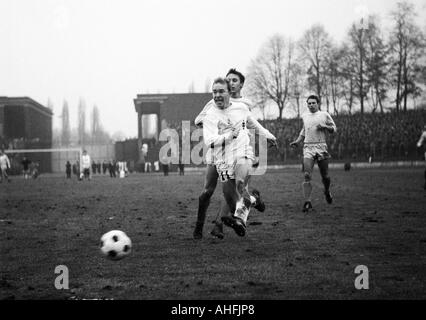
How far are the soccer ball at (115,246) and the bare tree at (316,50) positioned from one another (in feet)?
167

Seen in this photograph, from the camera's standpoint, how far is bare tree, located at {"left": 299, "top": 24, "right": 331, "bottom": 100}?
56338 millimetres

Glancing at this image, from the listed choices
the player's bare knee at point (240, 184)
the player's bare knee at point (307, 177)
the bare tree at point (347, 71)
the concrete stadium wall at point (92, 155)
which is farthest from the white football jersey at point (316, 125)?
the concrete stadium wall at point (92, 155)

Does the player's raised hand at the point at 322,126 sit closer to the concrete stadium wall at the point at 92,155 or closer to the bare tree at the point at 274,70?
the bare tree at the point at 274,70

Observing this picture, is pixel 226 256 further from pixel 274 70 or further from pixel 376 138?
pixel 274 70

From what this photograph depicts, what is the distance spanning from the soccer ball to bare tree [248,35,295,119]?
181 feet

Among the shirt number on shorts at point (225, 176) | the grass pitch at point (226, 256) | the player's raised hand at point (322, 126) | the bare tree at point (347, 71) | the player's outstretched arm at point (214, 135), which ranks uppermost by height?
the bare tree at point (347, 71)

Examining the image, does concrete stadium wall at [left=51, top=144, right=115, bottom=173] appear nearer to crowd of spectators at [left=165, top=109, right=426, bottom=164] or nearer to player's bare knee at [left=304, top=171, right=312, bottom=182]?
crowd of spectators at [left=165, top=109, right=426, bottom=164]

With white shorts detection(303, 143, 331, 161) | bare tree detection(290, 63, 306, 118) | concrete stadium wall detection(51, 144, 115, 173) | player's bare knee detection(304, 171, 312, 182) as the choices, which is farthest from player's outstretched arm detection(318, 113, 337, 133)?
concrete stadium wall detection(51, 144, 115, 173)

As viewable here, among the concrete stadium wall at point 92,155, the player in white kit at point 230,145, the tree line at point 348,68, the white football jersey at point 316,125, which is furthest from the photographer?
the concrete stadium wall at point 92,155

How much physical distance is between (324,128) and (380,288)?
815cm

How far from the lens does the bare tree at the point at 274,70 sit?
6091 cm

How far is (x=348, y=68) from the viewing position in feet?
174
